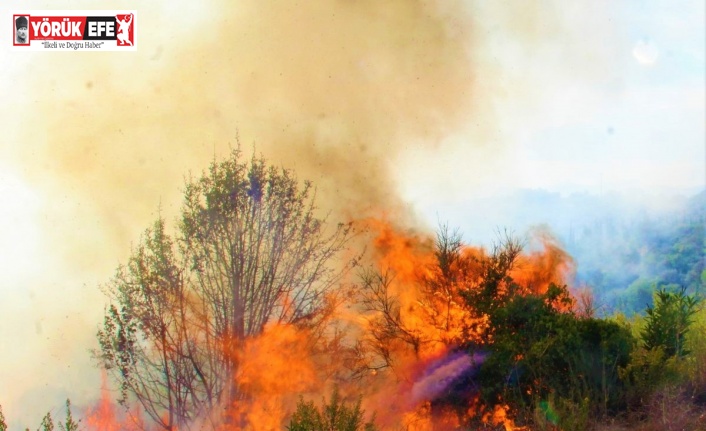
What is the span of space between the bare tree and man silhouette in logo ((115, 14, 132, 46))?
207 inches

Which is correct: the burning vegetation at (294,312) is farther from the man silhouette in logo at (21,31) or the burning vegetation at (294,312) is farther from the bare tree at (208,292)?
the man silhouette in logo at (21,31)

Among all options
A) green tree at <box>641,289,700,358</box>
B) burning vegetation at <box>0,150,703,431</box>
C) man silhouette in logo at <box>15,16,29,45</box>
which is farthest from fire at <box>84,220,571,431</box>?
man silhouette in logo at <box>15,16,29,45</box>

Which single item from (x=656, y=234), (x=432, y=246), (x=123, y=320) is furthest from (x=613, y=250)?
(x=123, y=320)

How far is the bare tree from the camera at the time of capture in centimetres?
1337

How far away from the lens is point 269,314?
1369 centimetres

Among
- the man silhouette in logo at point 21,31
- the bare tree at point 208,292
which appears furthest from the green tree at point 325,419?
the man silhouette in logo at point 21,31

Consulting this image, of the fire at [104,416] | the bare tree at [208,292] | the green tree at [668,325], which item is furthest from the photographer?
the fire at [104,416]

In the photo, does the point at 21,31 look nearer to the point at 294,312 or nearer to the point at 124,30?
the point at 124,30

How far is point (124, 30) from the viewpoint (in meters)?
17.3

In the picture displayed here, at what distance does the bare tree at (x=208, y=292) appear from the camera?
1337 centimetres

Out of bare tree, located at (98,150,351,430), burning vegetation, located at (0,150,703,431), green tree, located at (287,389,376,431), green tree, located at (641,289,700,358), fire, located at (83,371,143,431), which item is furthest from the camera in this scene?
fire, located at (83,371,143,431)

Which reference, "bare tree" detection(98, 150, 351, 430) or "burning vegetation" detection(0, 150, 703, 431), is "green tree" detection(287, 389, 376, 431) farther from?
"bare tree" detection(98, 150, 351, 430)

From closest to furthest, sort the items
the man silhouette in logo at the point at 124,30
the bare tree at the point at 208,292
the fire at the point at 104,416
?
the bare tree at the point at 208,292, the man silhouette in logo at the point at 124,30, the fire at the point at 104,416

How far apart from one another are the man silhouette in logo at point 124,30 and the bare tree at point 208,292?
526cm
